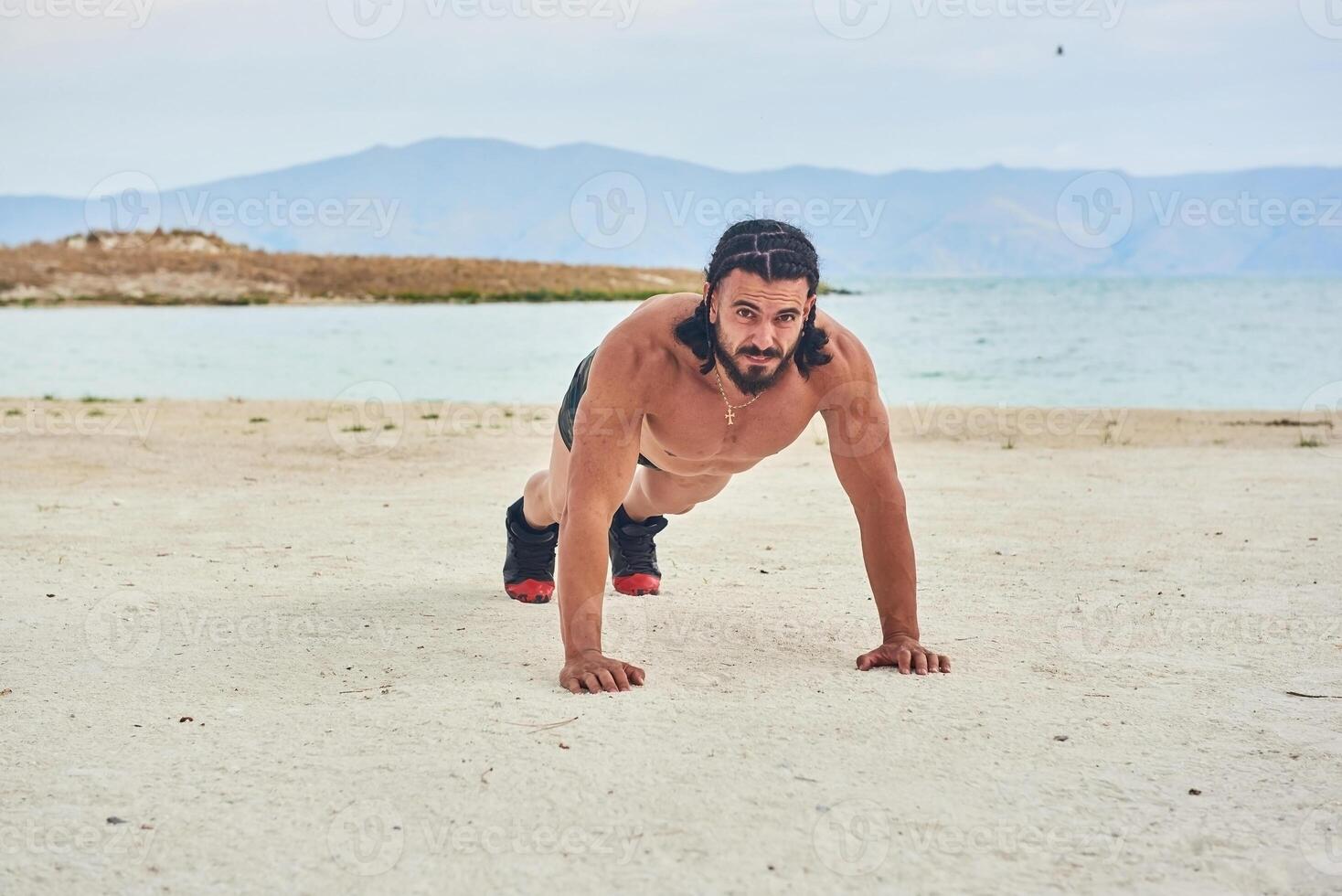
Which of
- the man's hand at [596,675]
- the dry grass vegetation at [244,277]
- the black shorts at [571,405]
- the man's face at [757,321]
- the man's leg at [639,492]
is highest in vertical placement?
the dry grass vegetation at [244,277]

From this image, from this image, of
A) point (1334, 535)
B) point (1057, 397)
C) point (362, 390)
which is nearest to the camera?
point (1334, 535)

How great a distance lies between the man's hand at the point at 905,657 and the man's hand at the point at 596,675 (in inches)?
29.6

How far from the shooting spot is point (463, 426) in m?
11.5

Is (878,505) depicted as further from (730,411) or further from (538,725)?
(538,725)

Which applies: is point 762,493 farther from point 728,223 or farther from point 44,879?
point 44,879

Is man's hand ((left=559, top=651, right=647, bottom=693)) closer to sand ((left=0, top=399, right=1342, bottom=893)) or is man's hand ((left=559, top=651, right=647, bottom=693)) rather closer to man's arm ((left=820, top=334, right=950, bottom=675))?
sand ((left=0, top=399, right=1342, bottom=893))

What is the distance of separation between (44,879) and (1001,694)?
2.53m

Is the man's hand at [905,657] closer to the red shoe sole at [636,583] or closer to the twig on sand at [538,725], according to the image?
the twig on sand at [538,725]

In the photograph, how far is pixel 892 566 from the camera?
3.93m

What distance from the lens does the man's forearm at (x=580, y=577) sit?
368 centimetres

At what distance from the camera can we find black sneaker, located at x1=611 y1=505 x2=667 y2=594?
16.6 feet

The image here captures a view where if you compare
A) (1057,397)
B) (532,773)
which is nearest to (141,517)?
(532,773)

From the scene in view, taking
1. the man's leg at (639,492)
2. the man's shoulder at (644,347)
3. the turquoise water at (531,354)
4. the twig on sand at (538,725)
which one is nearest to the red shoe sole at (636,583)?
the man's leg at (639,492)

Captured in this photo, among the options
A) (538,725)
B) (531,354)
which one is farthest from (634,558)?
(531,354)
